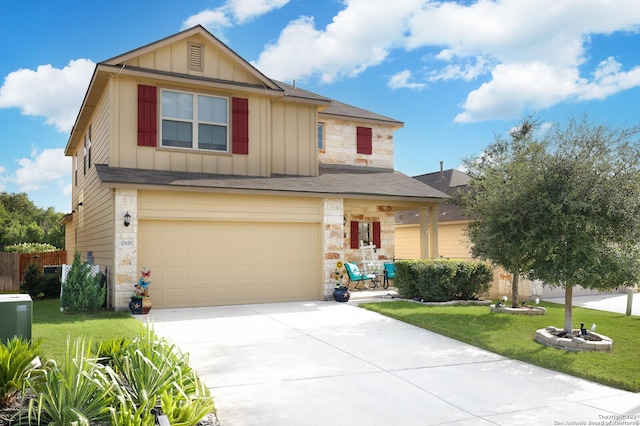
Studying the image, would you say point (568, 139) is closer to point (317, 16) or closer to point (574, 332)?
point (574, 332)

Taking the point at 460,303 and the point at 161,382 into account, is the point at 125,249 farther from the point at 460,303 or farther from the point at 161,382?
the point at 460,303

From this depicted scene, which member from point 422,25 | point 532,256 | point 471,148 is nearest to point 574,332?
point 532,256

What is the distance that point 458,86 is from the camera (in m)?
22.2

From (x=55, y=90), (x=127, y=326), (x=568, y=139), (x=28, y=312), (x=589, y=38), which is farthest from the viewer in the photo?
(x=55, y=90)

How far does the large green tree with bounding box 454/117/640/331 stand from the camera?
25.7ft

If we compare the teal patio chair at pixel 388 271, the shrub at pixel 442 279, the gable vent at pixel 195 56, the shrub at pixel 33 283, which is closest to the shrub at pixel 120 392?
the shrub at pixel 442 279

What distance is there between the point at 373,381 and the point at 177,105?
948cm

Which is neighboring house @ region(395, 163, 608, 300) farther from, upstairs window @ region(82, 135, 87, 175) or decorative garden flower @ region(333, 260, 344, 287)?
upstairs window @ region(82, 135, 87, 175)

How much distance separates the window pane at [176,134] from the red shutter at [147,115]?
30cm

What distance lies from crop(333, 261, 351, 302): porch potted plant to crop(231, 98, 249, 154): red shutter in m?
4.04

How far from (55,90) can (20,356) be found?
996 inches

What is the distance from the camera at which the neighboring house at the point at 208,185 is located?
38.8ft

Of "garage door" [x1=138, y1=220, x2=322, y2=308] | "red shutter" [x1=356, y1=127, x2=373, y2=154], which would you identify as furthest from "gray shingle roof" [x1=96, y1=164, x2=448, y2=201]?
"garage door" [x1=138, y1=220, x2=322, y2=308]

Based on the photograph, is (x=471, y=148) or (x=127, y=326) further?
(x=471, y=148)
